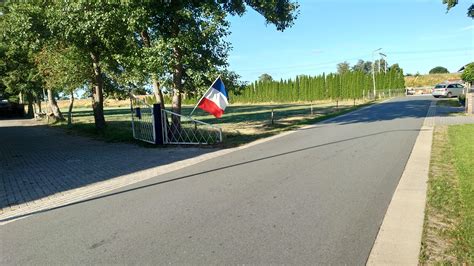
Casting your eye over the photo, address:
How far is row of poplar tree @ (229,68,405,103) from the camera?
63750 millimetres

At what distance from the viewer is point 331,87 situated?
6662 centimetres

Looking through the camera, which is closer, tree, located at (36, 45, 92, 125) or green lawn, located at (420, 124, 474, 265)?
green lawn, located at (420, 124, 474, 265)

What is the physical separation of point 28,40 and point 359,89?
53664 millimetres

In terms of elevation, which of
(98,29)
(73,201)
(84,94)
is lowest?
(73,201)

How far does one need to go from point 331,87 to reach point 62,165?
195ft

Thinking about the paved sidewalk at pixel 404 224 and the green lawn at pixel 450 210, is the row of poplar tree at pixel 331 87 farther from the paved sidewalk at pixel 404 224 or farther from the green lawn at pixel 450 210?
the paved sidewalk at pixel 404 224

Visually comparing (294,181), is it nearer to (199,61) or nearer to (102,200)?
(102,200)

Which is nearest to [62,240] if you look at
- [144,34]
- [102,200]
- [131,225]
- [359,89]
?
[131,225]

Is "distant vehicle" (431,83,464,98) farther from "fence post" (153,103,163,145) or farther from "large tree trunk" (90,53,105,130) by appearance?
"fence post" (153,103,163,145)

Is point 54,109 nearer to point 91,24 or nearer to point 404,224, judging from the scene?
point 91,24

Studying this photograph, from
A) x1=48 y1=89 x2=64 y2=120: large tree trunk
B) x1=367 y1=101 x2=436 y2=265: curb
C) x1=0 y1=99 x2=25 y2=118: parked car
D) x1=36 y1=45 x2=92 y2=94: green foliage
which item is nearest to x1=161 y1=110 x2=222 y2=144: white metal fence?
x1=36 y1=45 x2=92 y2=94: green foliage

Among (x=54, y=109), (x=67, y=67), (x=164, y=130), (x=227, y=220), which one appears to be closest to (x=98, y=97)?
(x=67, y=67)

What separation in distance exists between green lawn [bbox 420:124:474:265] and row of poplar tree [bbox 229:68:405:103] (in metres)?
49.9

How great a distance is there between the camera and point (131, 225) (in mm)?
5613
